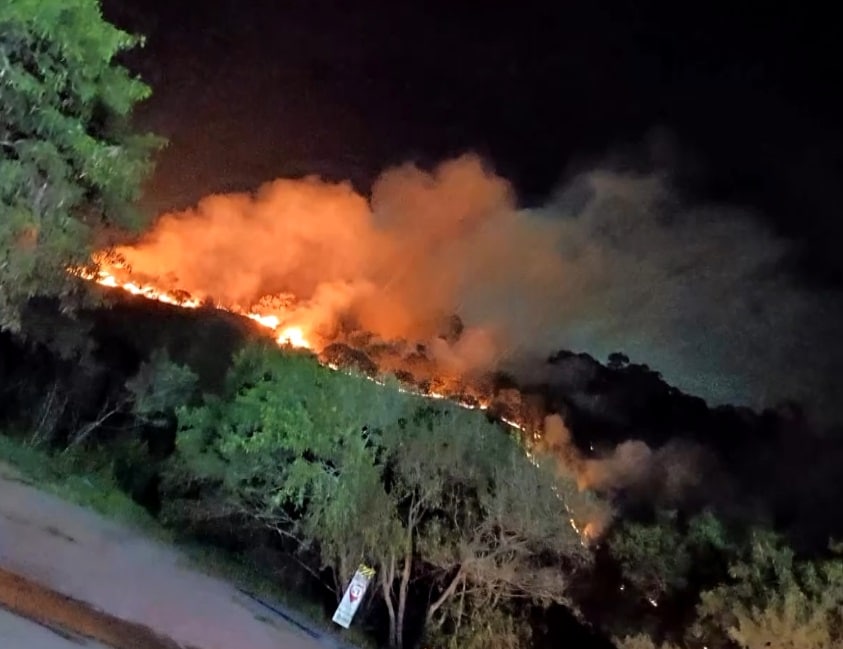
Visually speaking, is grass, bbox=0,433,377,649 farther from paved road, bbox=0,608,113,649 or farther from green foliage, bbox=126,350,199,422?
paved road, bbox=0,608,113,649

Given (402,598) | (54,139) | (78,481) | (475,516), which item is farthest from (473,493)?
(54,139)

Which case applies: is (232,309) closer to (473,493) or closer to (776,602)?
(473,493)

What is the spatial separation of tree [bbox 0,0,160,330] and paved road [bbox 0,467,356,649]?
7.55ft

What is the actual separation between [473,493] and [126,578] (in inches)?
176

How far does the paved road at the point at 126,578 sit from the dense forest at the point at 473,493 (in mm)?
1309

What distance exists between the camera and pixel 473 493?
12.5 meters

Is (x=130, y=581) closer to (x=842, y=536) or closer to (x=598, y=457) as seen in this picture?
(x=598, y=457)

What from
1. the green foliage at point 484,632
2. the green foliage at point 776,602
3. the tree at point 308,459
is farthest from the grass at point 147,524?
the green foliage at point 776,602

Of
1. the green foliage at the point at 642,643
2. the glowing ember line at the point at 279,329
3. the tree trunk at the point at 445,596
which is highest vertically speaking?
the glowing ember line at the point at 279,329

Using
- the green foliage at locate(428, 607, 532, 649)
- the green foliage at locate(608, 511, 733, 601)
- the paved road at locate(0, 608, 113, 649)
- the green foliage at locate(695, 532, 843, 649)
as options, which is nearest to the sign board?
the green foliage at locate(428, 607, 532, 649)

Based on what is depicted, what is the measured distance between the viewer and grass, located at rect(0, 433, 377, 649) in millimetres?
12695

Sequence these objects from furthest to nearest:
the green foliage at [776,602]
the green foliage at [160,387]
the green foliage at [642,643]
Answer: the green foliage at [160,387] → the green foliage at [642,643] → the green foliage at [776,602]

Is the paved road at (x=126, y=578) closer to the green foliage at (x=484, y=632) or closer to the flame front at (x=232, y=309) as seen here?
the green foliage at (x=484, y=632)

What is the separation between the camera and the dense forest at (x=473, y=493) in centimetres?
1218
